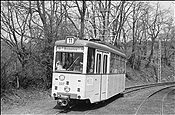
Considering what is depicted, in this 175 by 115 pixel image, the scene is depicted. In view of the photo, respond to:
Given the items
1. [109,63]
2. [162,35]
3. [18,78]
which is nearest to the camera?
[109,63]

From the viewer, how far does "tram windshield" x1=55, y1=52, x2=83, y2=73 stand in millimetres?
9909

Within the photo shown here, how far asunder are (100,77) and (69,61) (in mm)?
1695

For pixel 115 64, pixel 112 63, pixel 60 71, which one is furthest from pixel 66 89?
pixel 115 64

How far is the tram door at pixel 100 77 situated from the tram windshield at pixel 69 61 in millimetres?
902

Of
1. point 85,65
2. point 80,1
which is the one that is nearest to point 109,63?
point 85,65

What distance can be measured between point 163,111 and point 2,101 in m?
7.27

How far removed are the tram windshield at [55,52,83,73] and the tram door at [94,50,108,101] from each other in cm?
90

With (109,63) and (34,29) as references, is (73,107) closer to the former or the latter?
(109,63)

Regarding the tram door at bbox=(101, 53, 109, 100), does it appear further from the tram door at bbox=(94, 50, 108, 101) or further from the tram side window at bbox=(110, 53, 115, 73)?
the tram side window at bbox=(110, 53, 115, 73)

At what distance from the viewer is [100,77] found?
10781 mm

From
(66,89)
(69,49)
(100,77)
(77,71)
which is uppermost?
(69,49)

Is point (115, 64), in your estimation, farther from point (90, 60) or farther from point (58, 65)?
point (58, 65)

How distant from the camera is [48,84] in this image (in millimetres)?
15602

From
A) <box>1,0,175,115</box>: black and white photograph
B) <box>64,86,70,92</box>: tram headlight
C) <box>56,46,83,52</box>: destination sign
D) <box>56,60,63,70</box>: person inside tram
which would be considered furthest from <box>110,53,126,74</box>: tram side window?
<box>64,86,70,92</box>: tram headlight
